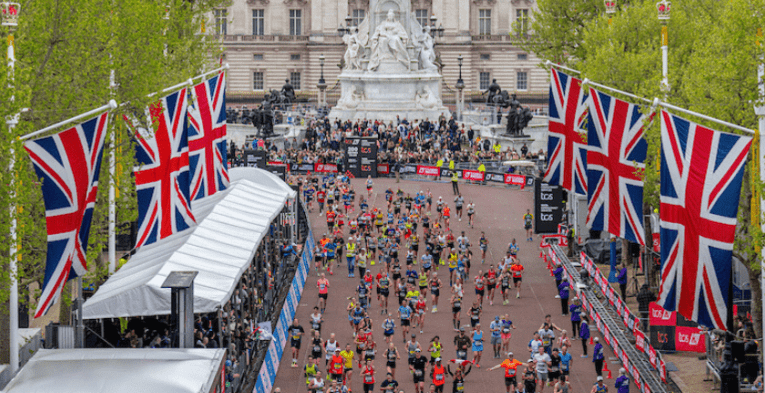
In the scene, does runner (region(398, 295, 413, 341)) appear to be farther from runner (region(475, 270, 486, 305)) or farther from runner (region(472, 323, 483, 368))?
runner (region(475, 270, 486, 305))

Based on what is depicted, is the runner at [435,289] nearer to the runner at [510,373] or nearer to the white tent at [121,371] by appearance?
the runner at [510,373]

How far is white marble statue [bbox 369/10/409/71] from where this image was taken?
292 ft

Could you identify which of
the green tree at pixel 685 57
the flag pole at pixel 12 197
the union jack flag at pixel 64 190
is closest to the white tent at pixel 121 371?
the union jack flag at pixel 64 190

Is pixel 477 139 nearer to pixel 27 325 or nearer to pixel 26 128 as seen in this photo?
pixel 27 325

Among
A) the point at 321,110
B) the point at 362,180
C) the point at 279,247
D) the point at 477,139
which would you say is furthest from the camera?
the point at 321,110

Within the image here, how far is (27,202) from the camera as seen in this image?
82.1 feet

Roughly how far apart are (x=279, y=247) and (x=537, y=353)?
1700 cm

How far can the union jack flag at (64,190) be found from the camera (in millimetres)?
23016

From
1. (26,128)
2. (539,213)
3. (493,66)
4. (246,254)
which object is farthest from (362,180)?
(493,66)

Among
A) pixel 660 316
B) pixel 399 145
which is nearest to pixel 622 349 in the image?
pixel 660 316

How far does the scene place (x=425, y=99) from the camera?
296 ft

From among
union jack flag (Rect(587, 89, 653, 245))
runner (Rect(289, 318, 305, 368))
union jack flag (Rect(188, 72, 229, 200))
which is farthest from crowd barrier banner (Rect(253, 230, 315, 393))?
union jack flag (Rect(587, 89, 653, 245))

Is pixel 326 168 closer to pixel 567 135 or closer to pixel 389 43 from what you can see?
pixel 389 43

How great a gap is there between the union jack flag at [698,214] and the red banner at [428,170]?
158ft
